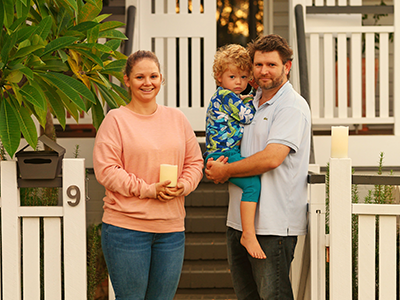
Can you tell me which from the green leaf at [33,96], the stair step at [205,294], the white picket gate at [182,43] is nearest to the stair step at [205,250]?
the stair step at [205,294]

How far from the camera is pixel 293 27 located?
472 centimetres

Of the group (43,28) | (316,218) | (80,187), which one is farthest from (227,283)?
(43,28)

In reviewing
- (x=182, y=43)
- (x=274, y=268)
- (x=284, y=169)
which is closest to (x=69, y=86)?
(x=284, y=169)

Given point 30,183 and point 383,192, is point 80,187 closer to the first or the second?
point 30,183

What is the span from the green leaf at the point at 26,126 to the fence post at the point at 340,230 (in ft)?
4.64

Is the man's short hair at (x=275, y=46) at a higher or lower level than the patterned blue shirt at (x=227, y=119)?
higher

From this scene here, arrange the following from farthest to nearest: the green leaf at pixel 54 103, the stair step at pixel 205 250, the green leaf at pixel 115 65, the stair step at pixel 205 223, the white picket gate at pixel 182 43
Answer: the white picket gate at pixel 182 43
the stair step at pixel 205 223
the stair step at pixel 205 250
the green leaf at pixel 115 65
the green leaf at pixel 54 103

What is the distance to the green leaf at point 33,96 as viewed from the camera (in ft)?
6.69

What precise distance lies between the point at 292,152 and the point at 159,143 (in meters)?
0.64

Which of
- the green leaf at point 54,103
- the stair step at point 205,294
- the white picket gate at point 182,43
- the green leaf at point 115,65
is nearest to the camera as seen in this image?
the green leaf at point 54,103

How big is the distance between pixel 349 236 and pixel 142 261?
39.1 inches

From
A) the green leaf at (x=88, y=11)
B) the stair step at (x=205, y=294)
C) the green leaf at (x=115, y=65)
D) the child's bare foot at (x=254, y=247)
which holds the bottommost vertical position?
the stair step at (x=205, y=294)

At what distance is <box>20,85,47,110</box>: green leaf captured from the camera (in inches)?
80.3

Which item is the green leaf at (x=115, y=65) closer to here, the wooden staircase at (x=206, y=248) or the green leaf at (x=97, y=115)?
the green leaf at (x=97, y=115)
